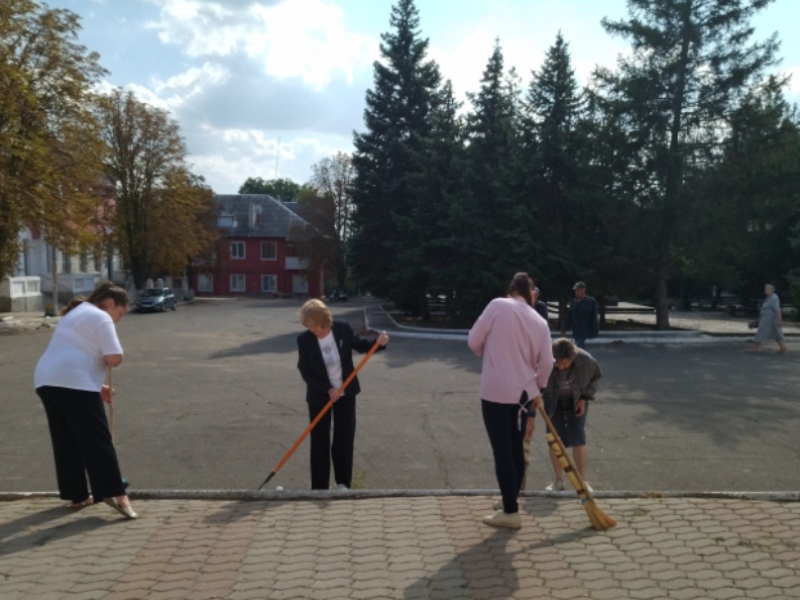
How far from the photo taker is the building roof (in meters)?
80.2

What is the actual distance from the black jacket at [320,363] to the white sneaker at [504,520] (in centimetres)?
168

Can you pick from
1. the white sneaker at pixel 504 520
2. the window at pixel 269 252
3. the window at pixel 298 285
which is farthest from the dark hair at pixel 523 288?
the window at pixel 269 252

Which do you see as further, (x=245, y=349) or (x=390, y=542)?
(x=245, y=349)

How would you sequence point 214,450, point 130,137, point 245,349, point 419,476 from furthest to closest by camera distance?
point 130,137
point 245,349
point 214,450
point 419,476

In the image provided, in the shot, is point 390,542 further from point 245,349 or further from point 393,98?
point 393,98

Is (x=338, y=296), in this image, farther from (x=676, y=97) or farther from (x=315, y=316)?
(x=315, y=316)

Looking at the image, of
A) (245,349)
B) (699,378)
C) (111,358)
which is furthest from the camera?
(245,349)

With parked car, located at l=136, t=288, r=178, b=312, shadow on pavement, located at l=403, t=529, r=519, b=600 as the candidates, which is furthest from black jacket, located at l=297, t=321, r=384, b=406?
parked car, located at l=136, t=288, r=178, b=312

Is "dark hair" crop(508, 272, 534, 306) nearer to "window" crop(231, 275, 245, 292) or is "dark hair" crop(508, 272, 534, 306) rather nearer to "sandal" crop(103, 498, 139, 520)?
"sandal" crop(103, 498, 139, 520)

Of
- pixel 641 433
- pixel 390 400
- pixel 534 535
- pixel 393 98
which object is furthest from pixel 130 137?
pixel 534 535

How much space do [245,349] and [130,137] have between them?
33022mm

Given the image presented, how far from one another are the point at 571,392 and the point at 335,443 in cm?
202

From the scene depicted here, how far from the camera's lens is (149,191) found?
2024 inches

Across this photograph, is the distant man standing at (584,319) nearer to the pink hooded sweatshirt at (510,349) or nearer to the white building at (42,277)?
the pink hooded sweatshirt at (510,349)
